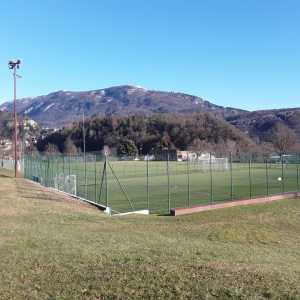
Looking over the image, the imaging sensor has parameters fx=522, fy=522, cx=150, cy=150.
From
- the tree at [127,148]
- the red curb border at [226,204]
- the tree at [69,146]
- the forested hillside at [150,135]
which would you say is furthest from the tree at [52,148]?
the red curb border at [226,204]

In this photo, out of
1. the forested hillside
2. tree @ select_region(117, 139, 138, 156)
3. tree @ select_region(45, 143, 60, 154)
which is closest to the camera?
tree @ select_region(117, 139, 138, 156)

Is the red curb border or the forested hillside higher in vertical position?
the forested hillside

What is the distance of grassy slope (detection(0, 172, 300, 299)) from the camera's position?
7156mm

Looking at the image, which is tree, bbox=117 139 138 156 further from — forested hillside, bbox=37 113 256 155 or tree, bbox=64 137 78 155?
tree, bbox=64 137 78 155

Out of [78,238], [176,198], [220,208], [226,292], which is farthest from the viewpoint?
[176,198]

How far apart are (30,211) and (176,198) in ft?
57.2

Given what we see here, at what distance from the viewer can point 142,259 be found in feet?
30.2

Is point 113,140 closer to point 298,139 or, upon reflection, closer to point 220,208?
point 298,139

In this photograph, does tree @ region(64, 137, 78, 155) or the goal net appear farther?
tree @ region(64, 137, 78, 155)

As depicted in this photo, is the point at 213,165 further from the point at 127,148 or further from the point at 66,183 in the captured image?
the point at 127,148

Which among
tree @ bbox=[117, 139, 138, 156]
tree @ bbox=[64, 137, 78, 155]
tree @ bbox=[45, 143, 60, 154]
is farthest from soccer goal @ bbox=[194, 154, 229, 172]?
tree @ bbox=[45, 143, 60, 154]

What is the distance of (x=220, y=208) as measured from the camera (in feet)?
82.2

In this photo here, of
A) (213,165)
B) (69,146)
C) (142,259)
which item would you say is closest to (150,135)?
(69,146)

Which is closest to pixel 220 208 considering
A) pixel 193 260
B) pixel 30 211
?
pixel 30 211
